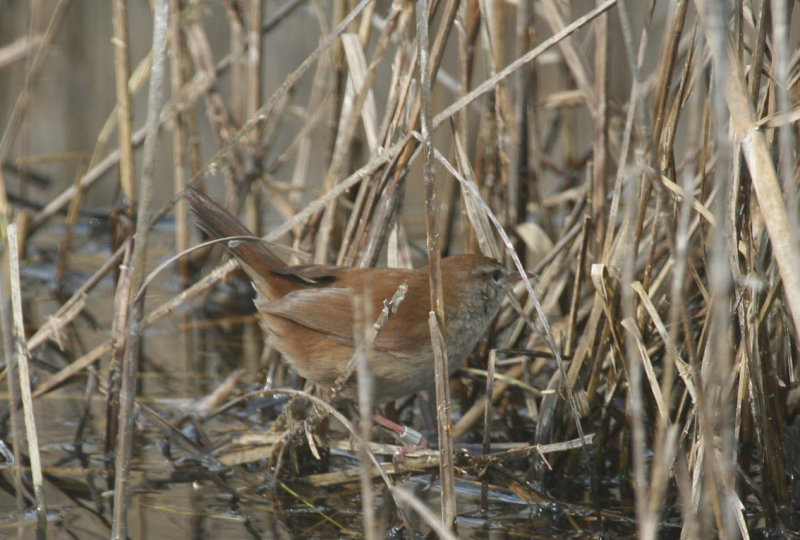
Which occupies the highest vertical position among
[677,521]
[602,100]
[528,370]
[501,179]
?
[602,100]

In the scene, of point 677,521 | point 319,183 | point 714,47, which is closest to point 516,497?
point 677,521

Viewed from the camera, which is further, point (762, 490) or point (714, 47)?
point (762, 490)

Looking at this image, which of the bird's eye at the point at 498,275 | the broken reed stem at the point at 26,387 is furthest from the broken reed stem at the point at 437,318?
the broken reed stem at the point at 26,387

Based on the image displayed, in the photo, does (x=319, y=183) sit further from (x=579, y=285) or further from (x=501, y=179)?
(x=579, y=285)

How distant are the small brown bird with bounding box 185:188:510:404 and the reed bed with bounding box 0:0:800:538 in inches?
6.0

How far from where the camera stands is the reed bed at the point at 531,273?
215 cm

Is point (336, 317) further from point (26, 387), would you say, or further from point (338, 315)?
point (26, 387)

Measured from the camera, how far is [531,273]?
329 cm

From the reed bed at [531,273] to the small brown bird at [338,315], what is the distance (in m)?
0.15

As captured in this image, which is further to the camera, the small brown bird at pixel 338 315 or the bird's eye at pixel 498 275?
the bird's eye at pixel 498 275

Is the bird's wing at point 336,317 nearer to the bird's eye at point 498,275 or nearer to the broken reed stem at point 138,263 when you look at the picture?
the bird's eye at point 498,275

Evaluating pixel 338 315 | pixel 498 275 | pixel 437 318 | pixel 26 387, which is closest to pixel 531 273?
pixel 498 275

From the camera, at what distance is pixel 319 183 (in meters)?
6.38

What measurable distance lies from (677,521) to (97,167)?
338 centimetres
